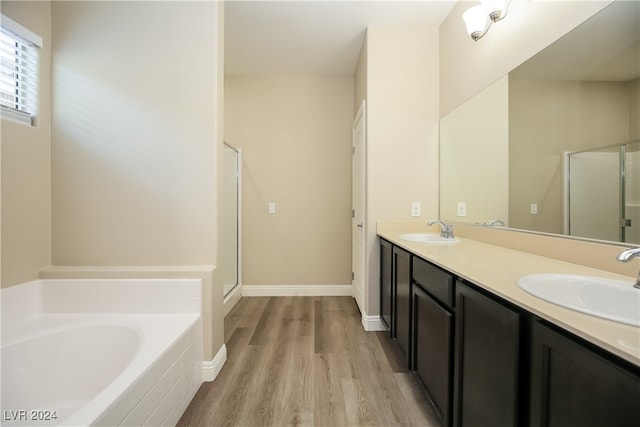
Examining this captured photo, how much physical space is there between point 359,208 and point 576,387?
6.88 ft

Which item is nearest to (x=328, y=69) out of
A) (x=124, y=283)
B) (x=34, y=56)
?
(x=34, y=56)

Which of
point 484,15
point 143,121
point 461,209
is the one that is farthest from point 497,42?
point 143,121

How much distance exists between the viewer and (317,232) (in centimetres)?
315

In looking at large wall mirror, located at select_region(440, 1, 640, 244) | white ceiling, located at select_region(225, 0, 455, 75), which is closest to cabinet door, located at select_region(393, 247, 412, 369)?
large wall mirror, located at select_region(440, 1, 640, 244)

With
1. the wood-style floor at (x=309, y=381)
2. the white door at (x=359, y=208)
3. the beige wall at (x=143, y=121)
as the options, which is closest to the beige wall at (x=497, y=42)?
the white door at (x=359, y=208)

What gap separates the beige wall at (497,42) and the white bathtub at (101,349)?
2287 millimetres

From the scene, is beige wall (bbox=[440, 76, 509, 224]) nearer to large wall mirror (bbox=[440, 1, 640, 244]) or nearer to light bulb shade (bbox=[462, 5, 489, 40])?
large wall mirror (bbox=[440, 1, 640, 244])

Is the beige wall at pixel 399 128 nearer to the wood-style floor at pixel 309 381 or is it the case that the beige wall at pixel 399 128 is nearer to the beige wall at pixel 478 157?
the beige wall at pixel 478 157

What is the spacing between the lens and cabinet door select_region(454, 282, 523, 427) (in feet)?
2.48

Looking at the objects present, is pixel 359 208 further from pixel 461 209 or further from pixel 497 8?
pixel 497 8

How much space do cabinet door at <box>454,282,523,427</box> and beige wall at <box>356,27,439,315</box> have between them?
1.27 m

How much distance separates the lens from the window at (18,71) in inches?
57.7

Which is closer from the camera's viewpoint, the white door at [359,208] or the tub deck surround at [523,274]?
the tub deck surround at [523,274]

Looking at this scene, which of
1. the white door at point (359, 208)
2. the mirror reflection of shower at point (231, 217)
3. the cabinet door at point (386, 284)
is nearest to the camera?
the cabinet door at point (386, 284)
